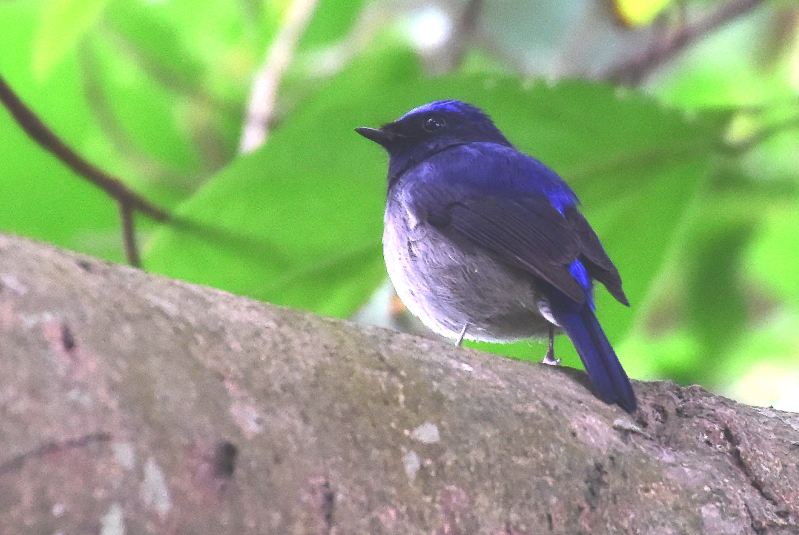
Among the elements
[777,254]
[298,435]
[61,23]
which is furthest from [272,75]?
[298,435]

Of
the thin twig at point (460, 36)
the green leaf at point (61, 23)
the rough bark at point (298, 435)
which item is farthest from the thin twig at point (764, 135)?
the green leaf at point (61, 23)

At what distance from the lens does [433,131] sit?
10.7ft

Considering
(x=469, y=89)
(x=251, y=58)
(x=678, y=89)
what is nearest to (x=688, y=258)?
(x=678, y=89)

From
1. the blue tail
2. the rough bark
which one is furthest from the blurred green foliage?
the rough bark

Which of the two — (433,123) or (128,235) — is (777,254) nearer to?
(433,123)

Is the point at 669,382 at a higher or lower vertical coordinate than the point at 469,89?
lower

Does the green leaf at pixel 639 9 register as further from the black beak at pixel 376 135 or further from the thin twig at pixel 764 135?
the black beak at pixel 376 135

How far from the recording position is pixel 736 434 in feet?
6.04

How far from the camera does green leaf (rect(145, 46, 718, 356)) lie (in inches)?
105

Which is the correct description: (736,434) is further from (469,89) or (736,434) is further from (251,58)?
(251,58)

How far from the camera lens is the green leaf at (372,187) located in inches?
105

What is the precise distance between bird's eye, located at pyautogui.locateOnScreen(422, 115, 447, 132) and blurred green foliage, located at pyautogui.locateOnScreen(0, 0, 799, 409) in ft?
0.96

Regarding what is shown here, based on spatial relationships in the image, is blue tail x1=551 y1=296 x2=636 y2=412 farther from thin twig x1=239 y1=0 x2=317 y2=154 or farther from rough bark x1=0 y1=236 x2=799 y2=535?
thin twig x1=239 y1=0 x2=317 y2=154

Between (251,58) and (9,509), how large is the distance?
3.17 metres
